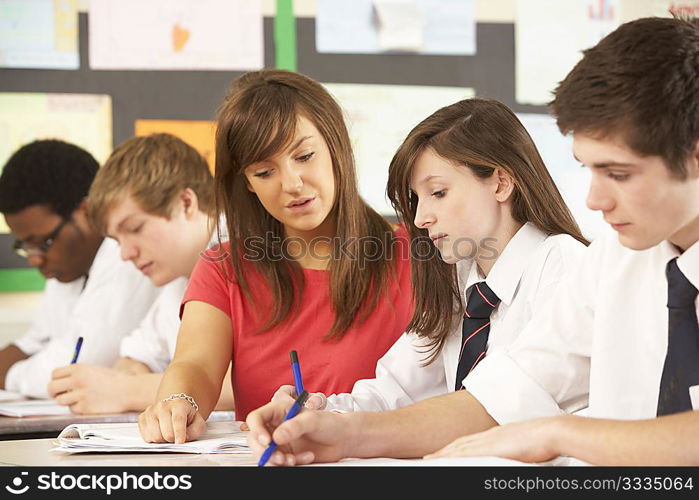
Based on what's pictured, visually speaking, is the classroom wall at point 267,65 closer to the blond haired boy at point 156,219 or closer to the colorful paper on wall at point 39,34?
the colorful paper on wall at point 39,34

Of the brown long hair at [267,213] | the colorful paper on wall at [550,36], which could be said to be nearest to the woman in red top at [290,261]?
the brown long hair at [267,213]

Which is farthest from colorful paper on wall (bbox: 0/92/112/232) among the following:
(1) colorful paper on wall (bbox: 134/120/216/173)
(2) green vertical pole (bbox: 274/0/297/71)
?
(2) green vertical pole (bbox: 274/0/297/71)

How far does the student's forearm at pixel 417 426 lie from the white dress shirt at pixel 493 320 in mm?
201

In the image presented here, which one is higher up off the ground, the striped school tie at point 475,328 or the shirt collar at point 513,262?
the shirt collar at point 513,262

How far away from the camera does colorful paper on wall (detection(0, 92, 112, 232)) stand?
10.6 ft

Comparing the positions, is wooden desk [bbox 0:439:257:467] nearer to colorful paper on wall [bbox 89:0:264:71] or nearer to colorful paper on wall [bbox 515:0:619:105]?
colorful paper on wall [bbox 89:0:264:71]

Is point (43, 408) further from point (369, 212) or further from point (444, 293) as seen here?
point (444, 293)

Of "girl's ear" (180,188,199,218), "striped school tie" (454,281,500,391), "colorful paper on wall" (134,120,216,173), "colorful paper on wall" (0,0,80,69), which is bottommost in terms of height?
"striped school tie" (454,281,500,391)

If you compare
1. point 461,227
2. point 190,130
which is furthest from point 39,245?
point 461,227

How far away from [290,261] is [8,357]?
1647mm

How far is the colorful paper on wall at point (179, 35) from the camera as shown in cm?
326

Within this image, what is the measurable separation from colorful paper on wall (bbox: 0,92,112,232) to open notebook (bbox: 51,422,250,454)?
6.73 ft

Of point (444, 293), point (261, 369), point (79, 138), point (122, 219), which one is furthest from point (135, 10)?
point (444, 293)

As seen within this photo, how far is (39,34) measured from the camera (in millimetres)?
3207
